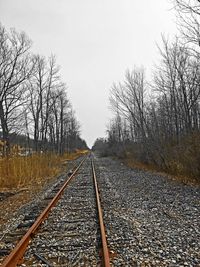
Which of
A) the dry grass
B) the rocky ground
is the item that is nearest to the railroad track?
the rocky ground

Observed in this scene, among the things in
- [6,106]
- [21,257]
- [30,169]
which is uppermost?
[6,106]

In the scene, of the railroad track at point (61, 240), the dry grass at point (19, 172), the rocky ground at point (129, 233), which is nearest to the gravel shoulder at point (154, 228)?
the rocky ground at point (129, 233)

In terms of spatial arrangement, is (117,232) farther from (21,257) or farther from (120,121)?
(120,121)

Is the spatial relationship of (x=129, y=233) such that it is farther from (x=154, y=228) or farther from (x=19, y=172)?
(x=19, y=172)

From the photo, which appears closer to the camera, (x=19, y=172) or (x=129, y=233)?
(x=129, y=233)

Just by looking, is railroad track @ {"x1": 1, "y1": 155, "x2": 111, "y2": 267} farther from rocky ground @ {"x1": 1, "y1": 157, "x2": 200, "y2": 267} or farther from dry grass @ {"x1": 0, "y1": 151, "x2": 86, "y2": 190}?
dry grass @ {"x1": 0, "y1": 151, "x2": 86, "y2": 190}

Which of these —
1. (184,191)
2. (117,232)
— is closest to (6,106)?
(184,191)

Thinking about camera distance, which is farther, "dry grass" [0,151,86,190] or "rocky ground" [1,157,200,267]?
"dry grass" [0,151,86,190]

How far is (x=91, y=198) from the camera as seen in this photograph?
37.4ft

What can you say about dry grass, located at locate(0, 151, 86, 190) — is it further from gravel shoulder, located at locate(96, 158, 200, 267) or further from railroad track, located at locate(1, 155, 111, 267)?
railroad track, located at locate(1, 155, 111, 267)

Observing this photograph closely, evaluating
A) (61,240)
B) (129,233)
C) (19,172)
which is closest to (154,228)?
(129,233)

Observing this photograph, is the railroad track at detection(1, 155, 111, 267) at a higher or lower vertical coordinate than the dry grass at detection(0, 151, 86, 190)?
lower

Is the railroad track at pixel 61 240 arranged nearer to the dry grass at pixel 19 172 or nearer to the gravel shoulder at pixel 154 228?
the gravel shoulder at pixel 154 228

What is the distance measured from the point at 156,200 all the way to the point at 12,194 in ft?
21.9
